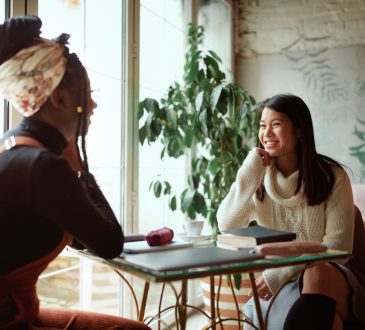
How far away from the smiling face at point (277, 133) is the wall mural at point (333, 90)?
1.66m

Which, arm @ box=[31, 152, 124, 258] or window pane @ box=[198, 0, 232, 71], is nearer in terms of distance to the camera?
arm @ box=[31, 152, 124, 258]

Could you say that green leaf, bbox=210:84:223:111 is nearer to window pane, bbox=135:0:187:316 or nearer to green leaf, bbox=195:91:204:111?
green leaf, bbox=195:91:204:111

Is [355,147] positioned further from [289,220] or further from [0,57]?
[0,57]

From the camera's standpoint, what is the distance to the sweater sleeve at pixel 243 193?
1.79 meters

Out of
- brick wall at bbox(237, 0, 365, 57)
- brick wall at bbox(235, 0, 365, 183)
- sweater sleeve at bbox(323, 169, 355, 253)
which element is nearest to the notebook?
sweater sleeve at bbox(323, 169, 355, 253)

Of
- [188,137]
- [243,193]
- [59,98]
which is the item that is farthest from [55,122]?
[188,137]

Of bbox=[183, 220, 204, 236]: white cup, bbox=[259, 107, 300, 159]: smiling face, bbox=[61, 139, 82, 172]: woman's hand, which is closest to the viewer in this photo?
bbox=[61, 139, 82, 172]: woman's hand

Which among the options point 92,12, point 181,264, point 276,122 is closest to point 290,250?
point 181,264

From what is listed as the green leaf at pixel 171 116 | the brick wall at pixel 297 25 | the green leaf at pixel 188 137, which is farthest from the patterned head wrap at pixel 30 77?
the brick wall at pixel 297 25

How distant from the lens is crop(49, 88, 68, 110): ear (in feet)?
3.43

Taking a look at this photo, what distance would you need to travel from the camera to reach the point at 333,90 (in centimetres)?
344

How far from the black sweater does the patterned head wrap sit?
5.1 inches

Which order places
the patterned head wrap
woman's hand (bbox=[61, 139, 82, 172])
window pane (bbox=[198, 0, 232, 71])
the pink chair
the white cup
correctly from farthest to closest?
window pane (bbox=[198, 0, 232, 71]) < the pink chair < the white cup < woman's hand (bbox=[61, 139, 82, 172]) < the patterned head wrap

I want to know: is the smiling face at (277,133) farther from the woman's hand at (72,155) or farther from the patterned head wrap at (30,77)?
the patterned head wrap at (30,77)
